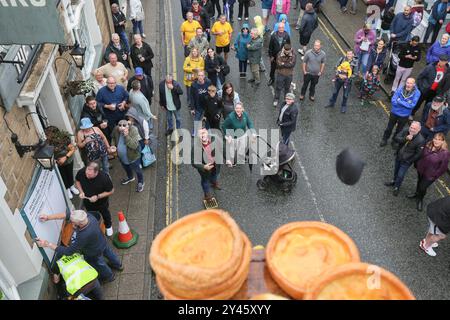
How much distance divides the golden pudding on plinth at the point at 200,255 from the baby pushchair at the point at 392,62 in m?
11.8

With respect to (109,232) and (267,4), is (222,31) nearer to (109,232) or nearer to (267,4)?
(267,4)

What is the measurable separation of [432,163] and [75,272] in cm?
705

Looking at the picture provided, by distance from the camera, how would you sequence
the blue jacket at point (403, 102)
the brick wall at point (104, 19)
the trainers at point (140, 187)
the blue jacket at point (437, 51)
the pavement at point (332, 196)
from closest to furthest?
the pavement at point (332, 196) < the trainers at point (140, 187) < the blue jacket at point (403, 102) < the blue jacket at point (437, 51) < the brick wall at point (104, 19)

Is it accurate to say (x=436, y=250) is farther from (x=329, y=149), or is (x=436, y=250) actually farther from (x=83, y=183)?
(x=83, y=183)

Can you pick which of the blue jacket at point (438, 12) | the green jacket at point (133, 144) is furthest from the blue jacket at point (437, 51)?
the green jacket at point (133, 144)

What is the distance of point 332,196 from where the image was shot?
32.5 feet

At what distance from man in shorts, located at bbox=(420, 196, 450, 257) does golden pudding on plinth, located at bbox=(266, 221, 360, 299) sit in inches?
229

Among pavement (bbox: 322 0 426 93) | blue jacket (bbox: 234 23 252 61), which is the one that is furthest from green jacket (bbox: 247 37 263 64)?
pavement (bbox: 322 0 426 93)

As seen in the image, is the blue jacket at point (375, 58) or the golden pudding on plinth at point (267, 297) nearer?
the golden pudding on plinth at point (267, 297)

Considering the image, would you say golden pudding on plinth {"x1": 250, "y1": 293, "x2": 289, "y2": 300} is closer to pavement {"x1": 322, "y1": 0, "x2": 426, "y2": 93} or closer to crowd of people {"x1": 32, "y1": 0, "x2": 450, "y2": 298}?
crowd of people {"x1": 32, "y1": 0, "x2": 450, "y2": 298}

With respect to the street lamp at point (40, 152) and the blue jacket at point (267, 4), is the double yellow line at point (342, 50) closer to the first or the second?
the blue jacket at point (267, 4)

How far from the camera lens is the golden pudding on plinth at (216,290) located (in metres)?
2.46

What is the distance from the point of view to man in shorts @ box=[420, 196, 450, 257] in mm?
7742

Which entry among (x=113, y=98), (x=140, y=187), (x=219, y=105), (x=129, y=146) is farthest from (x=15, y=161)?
(x=219, y=105)
